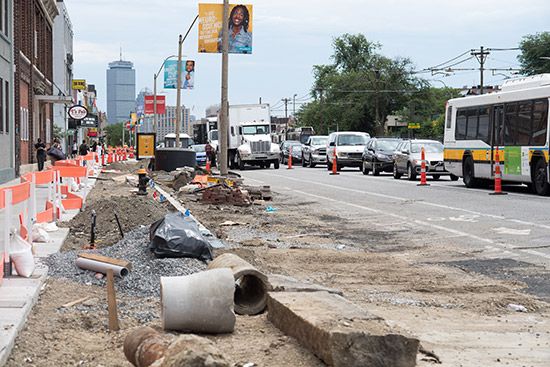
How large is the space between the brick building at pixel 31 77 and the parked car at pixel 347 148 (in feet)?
48.7

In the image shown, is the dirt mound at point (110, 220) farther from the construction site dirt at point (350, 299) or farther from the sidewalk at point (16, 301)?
the sidewalk at point (16, 301)

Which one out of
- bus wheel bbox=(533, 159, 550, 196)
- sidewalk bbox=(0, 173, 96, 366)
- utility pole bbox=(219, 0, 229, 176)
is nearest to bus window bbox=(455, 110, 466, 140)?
bus wheel bbox=(533, 159, 550, 196)

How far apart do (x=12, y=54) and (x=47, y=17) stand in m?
21.8

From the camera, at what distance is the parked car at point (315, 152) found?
55.0 metres

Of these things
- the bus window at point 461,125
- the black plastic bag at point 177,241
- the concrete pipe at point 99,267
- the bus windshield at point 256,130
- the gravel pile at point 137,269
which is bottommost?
the gravel pile at point 137,269

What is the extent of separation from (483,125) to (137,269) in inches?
827

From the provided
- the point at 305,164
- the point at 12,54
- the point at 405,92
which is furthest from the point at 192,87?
the point at 405,92

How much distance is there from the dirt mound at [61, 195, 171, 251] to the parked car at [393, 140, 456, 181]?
18.5 m

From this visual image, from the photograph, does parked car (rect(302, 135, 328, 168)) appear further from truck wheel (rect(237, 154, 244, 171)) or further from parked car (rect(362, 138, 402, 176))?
parked car (rect(362, 138, 402, 176))

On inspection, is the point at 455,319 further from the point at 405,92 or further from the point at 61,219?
the point at 405,92

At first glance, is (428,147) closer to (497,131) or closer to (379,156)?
(379,156)

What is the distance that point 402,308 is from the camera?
864 centimetres

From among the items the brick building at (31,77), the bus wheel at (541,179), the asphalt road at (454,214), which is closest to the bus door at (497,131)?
the asphalt road at (454,214)

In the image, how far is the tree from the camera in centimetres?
9100
